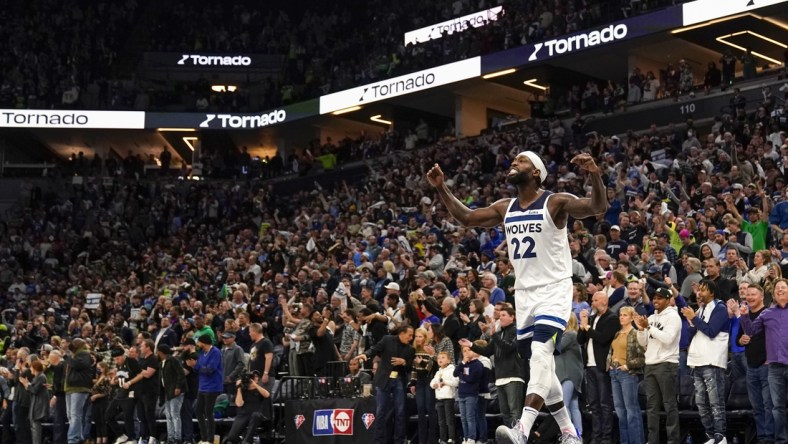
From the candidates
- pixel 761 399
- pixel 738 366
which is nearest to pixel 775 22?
pixel 738 366

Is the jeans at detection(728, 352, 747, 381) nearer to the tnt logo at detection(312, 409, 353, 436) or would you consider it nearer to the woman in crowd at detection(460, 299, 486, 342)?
the woman in crowd at detection(460, 299, 486, 342)

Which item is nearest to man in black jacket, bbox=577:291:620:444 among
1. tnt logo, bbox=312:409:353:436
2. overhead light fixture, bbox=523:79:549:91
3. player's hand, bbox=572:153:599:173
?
tnt logo, bbox=312:409:353:436

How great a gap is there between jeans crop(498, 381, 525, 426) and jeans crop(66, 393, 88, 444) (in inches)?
362

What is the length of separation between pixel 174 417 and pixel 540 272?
1124 cm

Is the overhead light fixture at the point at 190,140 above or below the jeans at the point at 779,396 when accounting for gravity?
above

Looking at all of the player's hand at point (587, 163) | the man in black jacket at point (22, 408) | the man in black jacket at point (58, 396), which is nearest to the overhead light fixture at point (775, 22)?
the man in black jacket at point (58, 396)

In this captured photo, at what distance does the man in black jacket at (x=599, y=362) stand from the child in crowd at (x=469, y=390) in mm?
1559

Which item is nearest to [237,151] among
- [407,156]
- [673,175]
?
[407,156]

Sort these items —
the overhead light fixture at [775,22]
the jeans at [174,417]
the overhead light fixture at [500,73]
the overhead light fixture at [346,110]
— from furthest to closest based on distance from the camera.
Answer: the overhead light fixture at [346,110] < the overhead light fixture at [500,73] < the overhead light fixture at [775,22] < the jeans at [174,417]

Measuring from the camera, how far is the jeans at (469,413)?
1502 cm

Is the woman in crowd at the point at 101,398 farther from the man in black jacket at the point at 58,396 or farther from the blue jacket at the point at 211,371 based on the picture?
the blue jacket at the point at 211,371

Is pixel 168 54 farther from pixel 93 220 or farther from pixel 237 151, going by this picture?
pixel 93 220

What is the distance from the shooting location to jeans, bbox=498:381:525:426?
46.1 ft

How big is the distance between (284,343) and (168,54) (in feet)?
99.3
